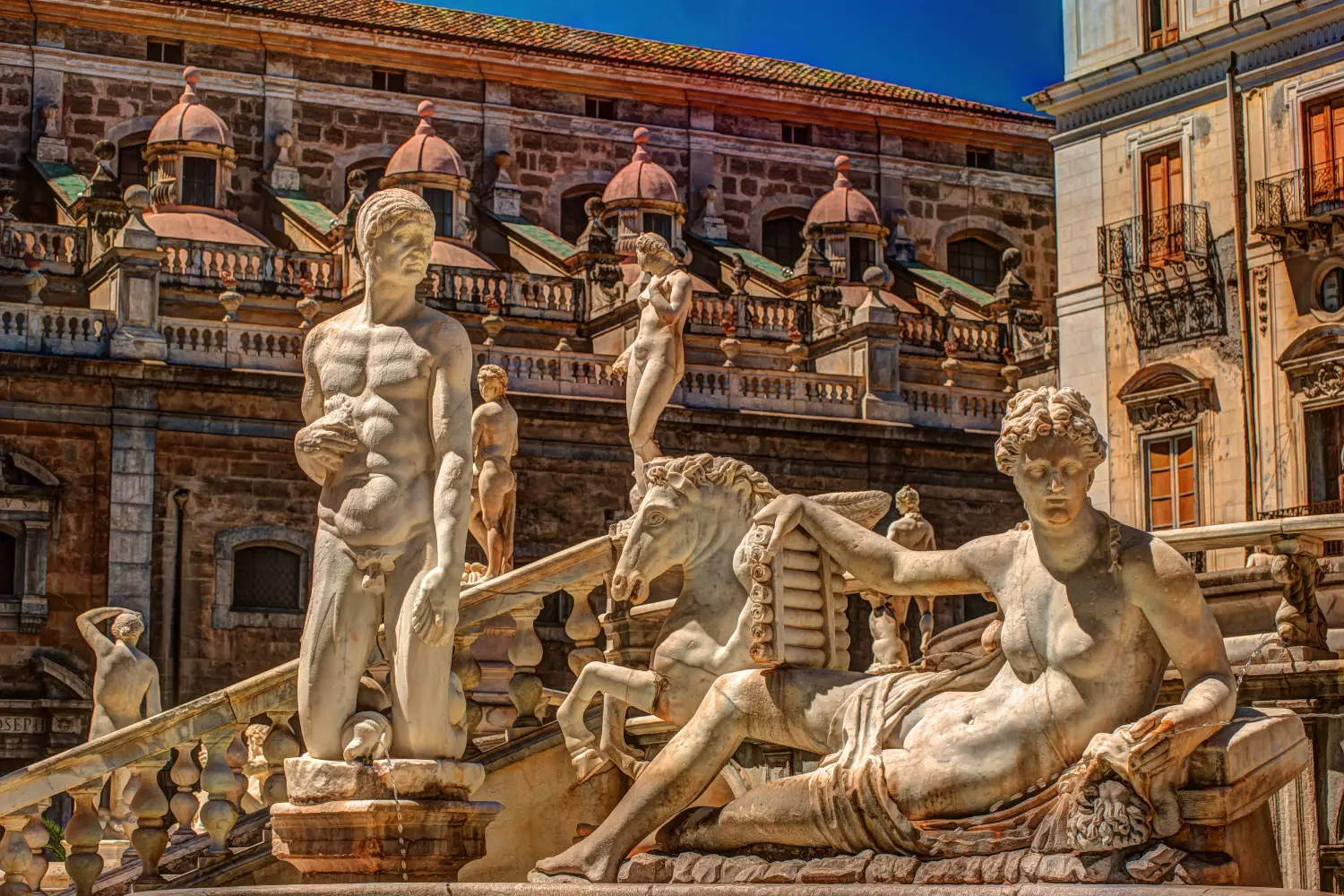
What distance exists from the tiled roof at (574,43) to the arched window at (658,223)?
4026mm

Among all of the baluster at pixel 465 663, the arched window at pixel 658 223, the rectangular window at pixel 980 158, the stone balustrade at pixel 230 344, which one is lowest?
the baluster at pixel 465 663

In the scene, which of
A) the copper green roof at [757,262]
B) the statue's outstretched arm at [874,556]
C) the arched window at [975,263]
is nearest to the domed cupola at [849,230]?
the copper green roof at [757,262]

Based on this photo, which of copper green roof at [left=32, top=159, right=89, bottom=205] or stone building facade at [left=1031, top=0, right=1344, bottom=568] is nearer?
stone building facade at [left=1031, top=0, right=1344, bottom=568]

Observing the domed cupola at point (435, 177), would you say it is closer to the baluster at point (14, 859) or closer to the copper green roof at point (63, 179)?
the copper green roof at point (63, 179)

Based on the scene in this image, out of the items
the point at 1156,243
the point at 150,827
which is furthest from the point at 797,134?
the point at 150,827

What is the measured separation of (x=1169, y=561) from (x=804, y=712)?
1.19 meters

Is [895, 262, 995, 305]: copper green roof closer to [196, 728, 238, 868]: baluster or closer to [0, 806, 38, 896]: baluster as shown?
[196, 728, 238, 868]: baluster

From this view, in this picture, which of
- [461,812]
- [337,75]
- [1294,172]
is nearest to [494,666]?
[461,812]

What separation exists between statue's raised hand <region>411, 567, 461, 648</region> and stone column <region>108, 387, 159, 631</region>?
70.1 feet

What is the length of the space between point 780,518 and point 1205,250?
21.1 metres

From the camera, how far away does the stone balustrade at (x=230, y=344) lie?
1168 inches

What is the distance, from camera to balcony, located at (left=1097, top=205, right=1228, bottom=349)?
26641 mm

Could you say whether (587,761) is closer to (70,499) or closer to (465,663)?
(465,663)

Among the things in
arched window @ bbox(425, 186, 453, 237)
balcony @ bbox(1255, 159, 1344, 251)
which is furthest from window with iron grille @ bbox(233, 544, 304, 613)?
balcony @ bbox(1255, 159, 1344, 251)
